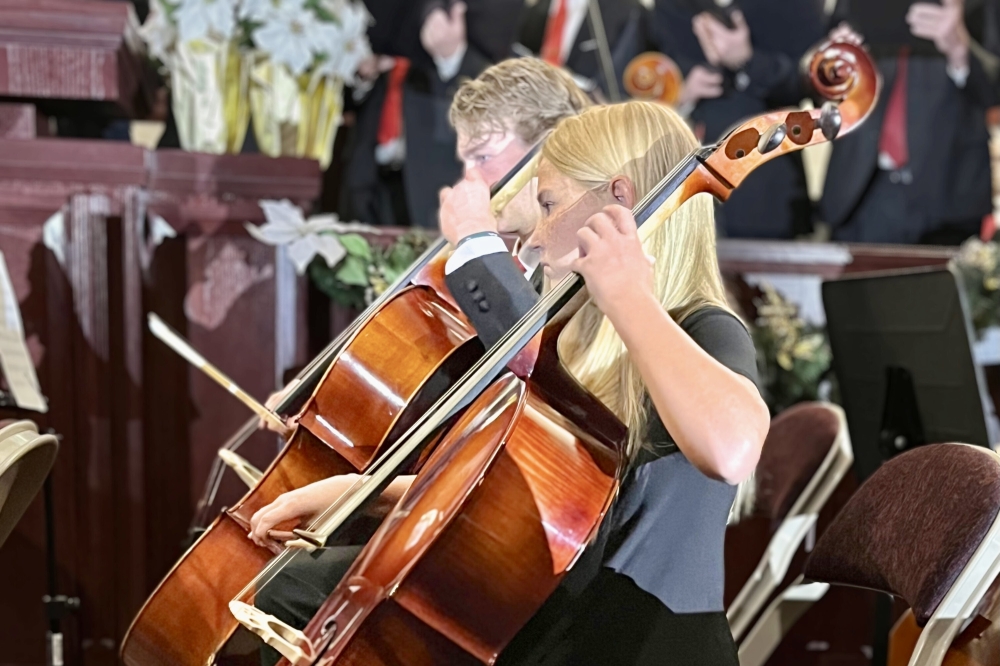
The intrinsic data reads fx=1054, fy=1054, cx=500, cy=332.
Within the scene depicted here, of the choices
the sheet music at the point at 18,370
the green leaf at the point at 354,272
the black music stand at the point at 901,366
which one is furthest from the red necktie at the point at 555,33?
the sheet music at the point at 18,370

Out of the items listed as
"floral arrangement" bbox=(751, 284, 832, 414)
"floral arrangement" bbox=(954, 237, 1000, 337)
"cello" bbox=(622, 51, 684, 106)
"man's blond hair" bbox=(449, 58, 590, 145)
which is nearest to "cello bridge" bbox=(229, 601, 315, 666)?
"man's blond hair" bbox=(449, 58, 590, 145)

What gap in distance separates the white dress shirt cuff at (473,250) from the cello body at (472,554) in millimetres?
380

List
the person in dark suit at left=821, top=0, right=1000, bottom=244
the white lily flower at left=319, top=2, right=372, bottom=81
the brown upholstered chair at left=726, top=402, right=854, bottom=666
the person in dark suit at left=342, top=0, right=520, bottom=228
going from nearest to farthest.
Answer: the brown upholstered chair at left=726, top=402, right=854, bottom=666, the white lily flower at left=319, top=2, right=372, bottom=81, the person in dark suit at left=342, top=0, right=520, bottom=228, the person in dark suit at left=821, top=0, right=1000, bottom=244

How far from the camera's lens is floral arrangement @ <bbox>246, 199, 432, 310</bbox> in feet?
7.88

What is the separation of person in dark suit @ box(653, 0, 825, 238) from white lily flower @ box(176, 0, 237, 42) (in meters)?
1.68

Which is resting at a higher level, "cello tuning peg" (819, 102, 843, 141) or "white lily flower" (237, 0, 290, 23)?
"cello tuning peg" (819, 102, 843, 141)

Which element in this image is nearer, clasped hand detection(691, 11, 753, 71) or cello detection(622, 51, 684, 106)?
cello detection(622, 51, 684, 106)

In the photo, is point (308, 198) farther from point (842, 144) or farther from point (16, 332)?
point (842, 144)

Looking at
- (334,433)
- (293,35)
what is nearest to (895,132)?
(293,35)

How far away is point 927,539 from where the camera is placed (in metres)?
1.31

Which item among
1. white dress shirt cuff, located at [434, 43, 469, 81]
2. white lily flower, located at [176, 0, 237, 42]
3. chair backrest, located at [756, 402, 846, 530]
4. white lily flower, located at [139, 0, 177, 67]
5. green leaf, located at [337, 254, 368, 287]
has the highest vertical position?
white lily flower, located at [176, 0, 237, 42]

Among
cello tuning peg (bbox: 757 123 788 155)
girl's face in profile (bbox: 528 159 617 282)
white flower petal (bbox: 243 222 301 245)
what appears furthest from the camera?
white flower petal (bbox: 243 222 301 245)

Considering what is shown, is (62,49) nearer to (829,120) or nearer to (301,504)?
(301,504)

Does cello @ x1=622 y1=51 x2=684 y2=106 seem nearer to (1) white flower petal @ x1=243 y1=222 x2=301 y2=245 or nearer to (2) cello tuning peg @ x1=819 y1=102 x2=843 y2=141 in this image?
(1) white flower petal @ x1=243 y1=222 x2=301 y2=245
